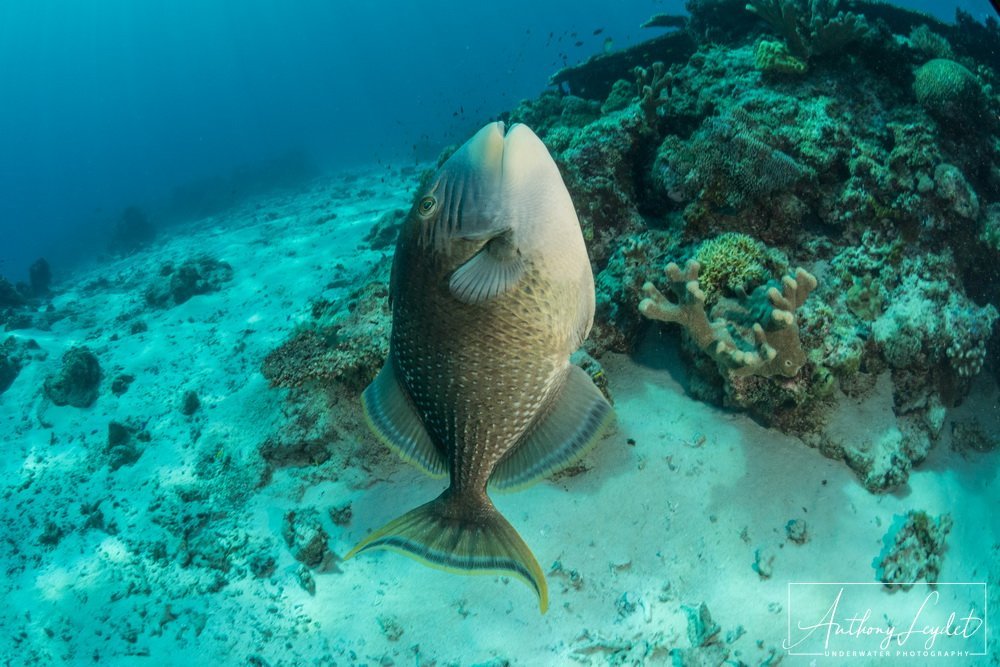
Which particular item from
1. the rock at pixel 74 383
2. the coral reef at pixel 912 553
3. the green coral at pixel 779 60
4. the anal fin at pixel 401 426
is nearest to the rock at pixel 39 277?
the rock at pixel 74 383

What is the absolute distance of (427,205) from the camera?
1.72 m

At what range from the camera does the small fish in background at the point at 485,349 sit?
5.51 ft

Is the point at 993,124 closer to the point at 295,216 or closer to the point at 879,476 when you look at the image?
the point at 879,476

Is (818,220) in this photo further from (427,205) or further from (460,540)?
(460,540)

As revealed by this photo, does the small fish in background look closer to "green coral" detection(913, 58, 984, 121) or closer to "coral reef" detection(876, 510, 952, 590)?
"coral reef" detection(876, 510, 952, 590)

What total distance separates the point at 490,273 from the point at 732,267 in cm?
262

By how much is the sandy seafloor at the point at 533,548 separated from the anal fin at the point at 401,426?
1748 mm

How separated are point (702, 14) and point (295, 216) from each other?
12550mm

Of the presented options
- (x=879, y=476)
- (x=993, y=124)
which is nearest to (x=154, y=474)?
(x=879, y=476)

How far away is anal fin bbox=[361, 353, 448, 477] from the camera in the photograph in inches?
80.6

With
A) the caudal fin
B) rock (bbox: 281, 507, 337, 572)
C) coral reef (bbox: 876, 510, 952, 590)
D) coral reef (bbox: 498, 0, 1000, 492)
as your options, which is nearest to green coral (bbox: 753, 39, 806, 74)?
coral reef (bbox: 498, 0, 1000, 492)

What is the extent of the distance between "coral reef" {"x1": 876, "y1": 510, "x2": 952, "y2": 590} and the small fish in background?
8.59 feet

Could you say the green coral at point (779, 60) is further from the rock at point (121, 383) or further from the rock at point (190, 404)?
the rock at point (121, 383)

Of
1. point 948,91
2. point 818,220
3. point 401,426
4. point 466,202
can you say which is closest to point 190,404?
point 401,426
